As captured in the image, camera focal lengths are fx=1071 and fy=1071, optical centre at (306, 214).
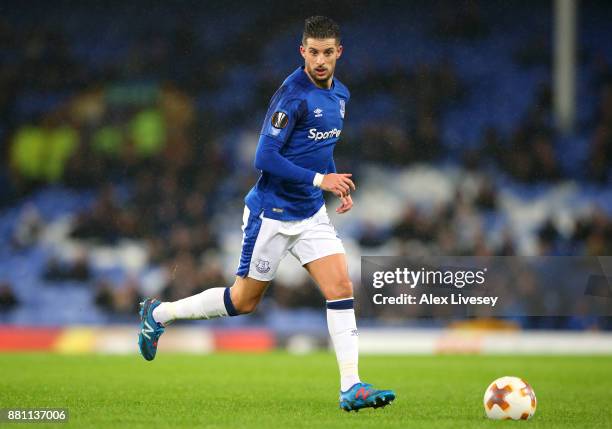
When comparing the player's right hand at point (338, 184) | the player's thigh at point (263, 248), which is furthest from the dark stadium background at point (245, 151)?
the player's right hand at point (338, 184)

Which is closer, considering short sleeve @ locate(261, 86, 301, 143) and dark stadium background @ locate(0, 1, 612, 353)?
short sleeve @ locate(261, 86, 301, 143)

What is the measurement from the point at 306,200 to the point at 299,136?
15.8 inches

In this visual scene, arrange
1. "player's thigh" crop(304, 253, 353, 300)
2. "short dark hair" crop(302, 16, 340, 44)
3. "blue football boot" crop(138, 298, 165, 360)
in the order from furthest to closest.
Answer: "blue football boot" crop(138, 298, 165, 360)
"player's thigh" crop(304, 253, 353, 300)
"short dark hair" crop(302, 16, 340, 44)

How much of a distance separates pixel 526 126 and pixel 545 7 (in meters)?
3.29

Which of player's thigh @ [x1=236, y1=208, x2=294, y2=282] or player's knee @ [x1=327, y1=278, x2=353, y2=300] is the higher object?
player's thigh @ [x1=236, y1=208, x2=294, y2=282]

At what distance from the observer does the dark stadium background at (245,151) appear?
54.7 ft

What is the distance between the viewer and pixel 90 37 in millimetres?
20703

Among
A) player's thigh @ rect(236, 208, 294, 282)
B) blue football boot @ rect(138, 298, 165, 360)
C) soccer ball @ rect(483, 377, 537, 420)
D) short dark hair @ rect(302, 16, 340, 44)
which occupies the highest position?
short dark hair @ rect(302, 16, 340, 44)

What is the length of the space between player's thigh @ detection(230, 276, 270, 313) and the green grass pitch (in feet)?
2.04

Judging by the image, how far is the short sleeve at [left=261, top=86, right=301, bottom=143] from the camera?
6195 millimetres

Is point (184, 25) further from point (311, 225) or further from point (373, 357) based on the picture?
point (311, 225)

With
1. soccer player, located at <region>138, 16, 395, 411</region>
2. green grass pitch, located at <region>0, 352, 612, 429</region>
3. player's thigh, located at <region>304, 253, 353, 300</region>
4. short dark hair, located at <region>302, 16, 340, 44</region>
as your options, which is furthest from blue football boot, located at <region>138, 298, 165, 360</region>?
short dark hair, located at <region>302, 16, 340, 44</region>

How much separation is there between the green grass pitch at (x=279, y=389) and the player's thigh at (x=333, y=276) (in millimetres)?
700

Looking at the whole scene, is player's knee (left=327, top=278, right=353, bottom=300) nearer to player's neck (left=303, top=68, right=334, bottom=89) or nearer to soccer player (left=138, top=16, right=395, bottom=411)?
soccer player (left=138, top=16, right=395, bottom=411)
